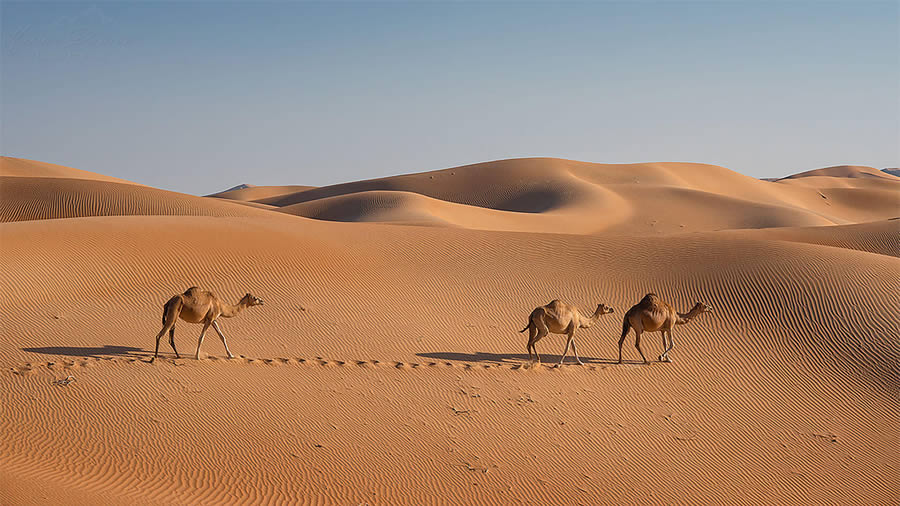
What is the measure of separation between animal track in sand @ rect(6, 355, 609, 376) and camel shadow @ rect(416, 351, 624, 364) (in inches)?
10.2

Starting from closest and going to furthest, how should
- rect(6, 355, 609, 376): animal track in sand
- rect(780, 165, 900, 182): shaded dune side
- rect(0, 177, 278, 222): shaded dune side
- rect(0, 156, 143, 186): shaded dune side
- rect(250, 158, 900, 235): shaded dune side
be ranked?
rect(6, 355, 609, 376): animal track in sand, rect(0, 177, 278, 222): shaded dune side, rect(250, 158, 900, 235): shaded dune side, rect(0, 156, 143, 186): shaded dune side, rect(780, 165, 900, 182): shaded dune side

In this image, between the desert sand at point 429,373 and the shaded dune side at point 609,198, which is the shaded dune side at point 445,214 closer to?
the shaded dune side at point 609,198

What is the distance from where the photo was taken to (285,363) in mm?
10828

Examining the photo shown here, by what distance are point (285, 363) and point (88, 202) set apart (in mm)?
25675

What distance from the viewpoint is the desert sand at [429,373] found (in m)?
7.84

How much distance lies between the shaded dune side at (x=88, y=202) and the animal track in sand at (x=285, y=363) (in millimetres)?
20741

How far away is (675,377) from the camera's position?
11.7 meters

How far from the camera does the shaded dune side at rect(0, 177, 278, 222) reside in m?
30.8

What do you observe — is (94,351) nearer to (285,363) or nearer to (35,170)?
(285,363)

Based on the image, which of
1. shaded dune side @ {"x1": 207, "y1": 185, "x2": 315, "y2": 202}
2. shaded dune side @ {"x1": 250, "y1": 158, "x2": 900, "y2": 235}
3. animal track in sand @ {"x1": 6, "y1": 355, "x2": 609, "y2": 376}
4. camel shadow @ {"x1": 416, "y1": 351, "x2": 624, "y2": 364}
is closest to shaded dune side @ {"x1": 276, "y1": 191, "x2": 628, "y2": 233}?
shaded dune side @ {"x1": 250, "y1": 158, "x2": 900, "y2": 235}

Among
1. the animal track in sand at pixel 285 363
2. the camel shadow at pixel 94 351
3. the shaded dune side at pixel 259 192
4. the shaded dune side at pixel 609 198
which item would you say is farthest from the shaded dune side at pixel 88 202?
the shaded dune side at pixel 259 192

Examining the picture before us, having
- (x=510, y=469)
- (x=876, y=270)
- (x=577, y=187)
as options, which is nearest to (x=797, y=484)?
(x=510, y=469)

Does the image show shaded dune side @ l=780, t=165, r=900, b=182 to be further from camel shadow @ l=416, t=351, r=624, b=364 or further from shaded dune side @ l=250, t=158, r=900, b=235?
camel shadow @ l=416, t=351, r=624, b=364

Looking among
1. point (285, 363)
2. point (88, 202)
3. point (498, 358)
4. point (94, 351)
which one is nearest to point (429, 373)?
point (498, 358)
